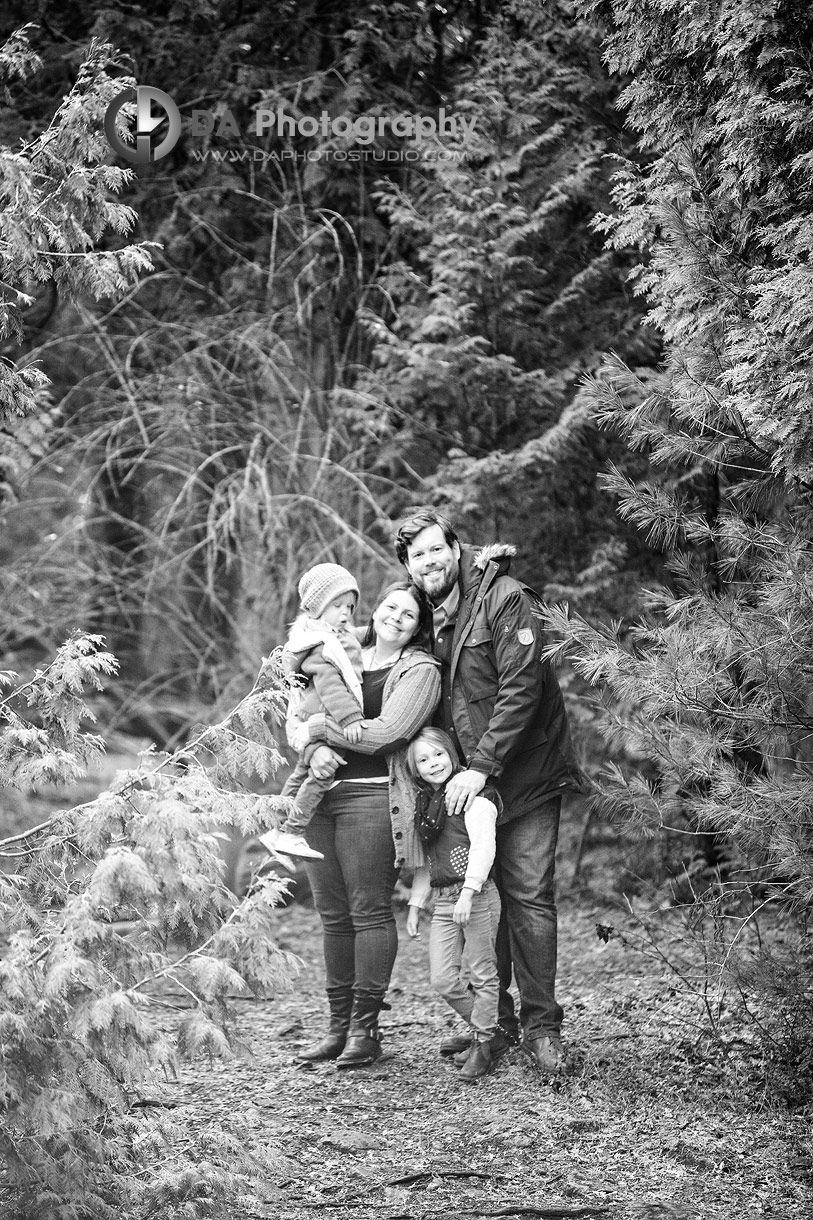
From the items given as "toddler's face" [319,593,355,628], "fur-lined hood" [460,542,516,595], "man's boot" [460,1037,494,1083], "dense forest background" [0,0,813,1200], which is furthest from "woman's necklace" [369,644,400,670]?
"man's boot" [460,1037,494,1083]

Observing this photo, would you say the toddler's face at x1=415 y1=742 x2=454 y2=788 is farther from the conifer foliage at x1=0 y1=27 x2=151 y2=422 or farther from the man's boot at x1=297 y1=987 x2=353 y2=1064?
the conifer foliage at x1=0 y1=27 x2=151 y2=422

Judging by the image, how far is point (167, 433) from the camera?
6699 mm

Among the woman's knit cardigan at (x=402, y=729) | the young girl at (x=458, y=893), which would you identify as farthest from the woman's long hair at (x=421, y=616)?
the young girl at (x=458, y=893)

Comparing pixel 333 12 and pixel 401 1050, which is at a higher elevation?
pixel 333 12

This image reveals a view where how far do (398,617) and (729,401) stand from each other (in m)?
1.47

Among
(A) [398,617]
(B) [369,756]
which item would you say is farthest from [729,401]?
(B) [369,756]

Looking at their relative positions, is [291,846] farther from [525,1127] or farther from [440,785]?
[525,1127]

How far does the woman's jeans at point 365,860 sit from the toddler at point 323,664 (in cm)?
9

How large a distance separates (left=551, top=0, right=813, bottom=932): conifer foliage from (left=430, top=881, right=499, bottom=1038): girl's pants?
0.66m

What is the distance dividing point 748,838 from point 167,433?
4.41 meters

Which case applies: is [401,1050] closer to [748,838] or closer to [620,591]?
[748,838]

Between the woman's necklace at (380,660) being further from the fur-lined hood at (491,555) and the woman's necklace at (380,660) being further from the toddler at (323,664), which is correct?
the fur-lined hood at (491,555)

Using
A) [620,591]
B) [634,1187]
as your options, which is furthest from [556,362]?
[634,1187]

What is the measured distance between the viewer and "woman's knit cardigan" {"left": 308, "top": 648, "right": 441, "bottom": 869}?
416 centimetres
